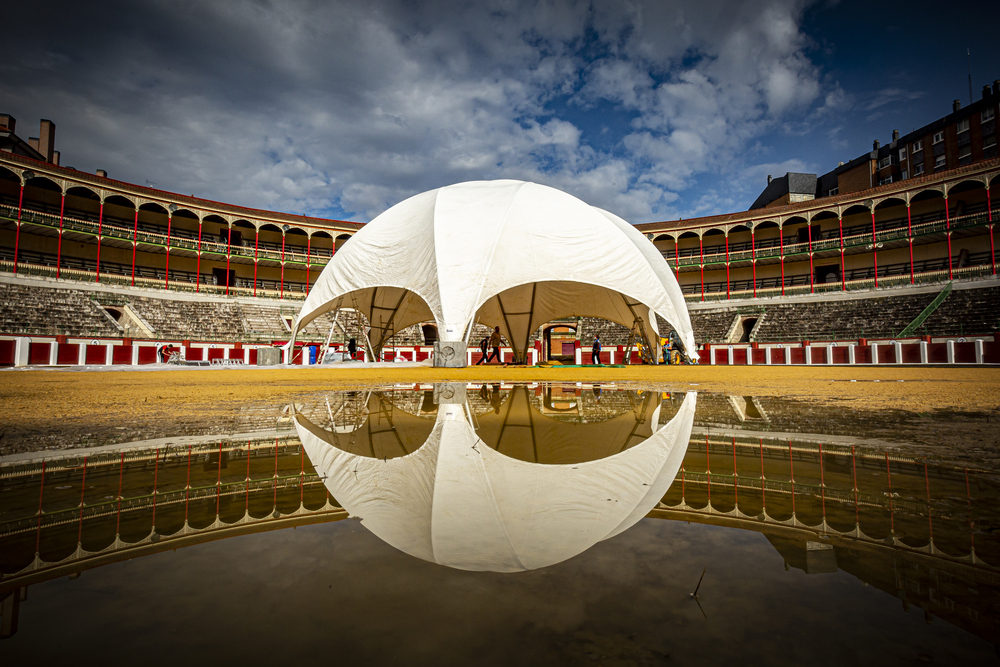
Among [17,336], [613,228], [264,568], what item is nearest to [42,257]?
[17,336]

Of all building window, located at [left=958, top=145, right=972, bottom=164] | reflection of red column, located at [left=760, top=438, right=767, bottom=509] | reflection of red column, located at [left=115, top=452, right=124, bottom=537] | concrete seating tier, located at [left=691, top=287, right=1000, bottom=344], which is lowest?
reflection of red column, located at [left=760, top=438, right=767, bottom=509]

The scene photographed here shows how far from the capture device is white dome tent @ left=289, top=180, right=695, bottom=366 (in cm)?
1419

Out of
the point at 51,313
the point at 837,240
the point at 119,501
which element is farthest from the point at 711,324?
the point at 51,313

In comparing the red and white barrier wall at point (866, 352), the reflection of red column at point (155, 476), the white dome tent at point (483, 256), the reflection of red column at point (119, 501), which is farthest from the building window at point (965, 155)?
the reflection of red column at point (119, 501)

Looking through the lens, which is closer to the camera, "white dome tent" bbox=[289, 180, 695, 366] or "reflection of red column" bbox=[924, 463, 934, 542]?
"reflection of red column" bbox=[924, 463, 934, 542]

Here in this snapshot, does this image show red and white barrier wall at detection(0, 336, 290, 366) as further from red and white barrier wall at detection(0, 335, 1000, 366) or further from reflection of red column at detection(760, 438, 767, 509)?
reflection of red column at detection(760, 438, 767, 509)

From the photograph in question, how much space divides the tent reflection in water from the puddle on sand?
0.4 inches

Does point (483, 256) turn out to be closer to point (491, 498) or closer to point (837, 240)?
point (491, 498)

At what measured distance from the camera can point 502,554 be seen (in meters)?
1.24

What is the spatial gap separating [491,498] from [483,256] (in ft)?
42.2

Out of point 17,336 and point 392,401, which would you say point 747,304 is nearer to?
point 392,401

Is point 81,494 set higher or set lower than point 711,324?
lower

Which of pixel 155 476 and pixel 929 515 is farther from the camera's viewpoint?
pixel 155 476

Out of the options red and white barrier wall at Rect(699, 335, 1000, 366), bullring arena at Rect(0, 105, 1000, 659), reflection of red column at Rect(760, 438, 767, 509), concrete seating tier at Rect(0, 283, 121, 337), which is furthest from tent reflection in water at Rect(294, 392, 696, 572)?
concrete seating tier at Rect(0, 283, 121, 337)
